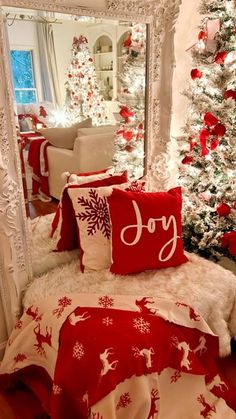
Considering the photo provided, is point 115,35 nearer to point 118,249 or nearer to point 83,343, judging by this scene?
point 118,249

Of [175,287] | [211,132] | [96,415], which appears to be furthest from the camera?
[211,132]

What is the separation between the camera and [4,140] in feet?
5.08

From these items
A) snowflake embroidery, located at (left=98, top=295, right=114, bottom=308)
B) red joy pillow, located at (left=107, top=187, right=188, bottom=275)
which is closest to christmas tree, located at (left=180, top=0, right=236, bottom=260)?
red joy pillow, located at (left=107, top=187, right=188, bottom=275)

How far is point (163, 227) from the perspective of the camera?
1854mm

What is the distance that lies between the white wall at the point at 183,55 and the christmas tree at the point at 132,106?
0.83ft

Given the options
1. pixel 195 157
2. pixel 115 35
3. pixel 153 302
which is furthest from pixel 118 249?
pixel 115 35

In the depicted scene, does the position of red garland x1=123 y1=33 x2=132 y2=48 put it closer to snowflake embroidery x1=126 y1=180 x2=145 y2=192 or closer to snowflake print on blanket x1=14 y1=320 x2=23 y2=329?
snowflake embroidery x1=126 y1=180 x2=145 y2=192

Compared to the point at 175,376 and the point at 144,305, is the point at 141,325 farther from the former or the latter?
the point at 175,376

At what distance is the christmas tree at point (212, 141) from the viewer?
2068 millimetres

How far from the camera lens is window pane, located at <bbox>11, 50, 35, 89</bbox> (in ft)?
5.19

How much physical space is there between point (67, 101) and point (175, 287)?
1177 millimetres

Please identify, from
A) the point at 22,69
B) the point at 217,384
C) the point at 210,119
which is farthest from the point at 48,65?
the point at 217,384

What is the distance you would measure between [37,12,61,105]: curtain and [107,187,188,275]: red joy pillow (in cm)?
62

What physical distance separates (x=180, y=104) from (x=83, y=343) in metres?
1.71
